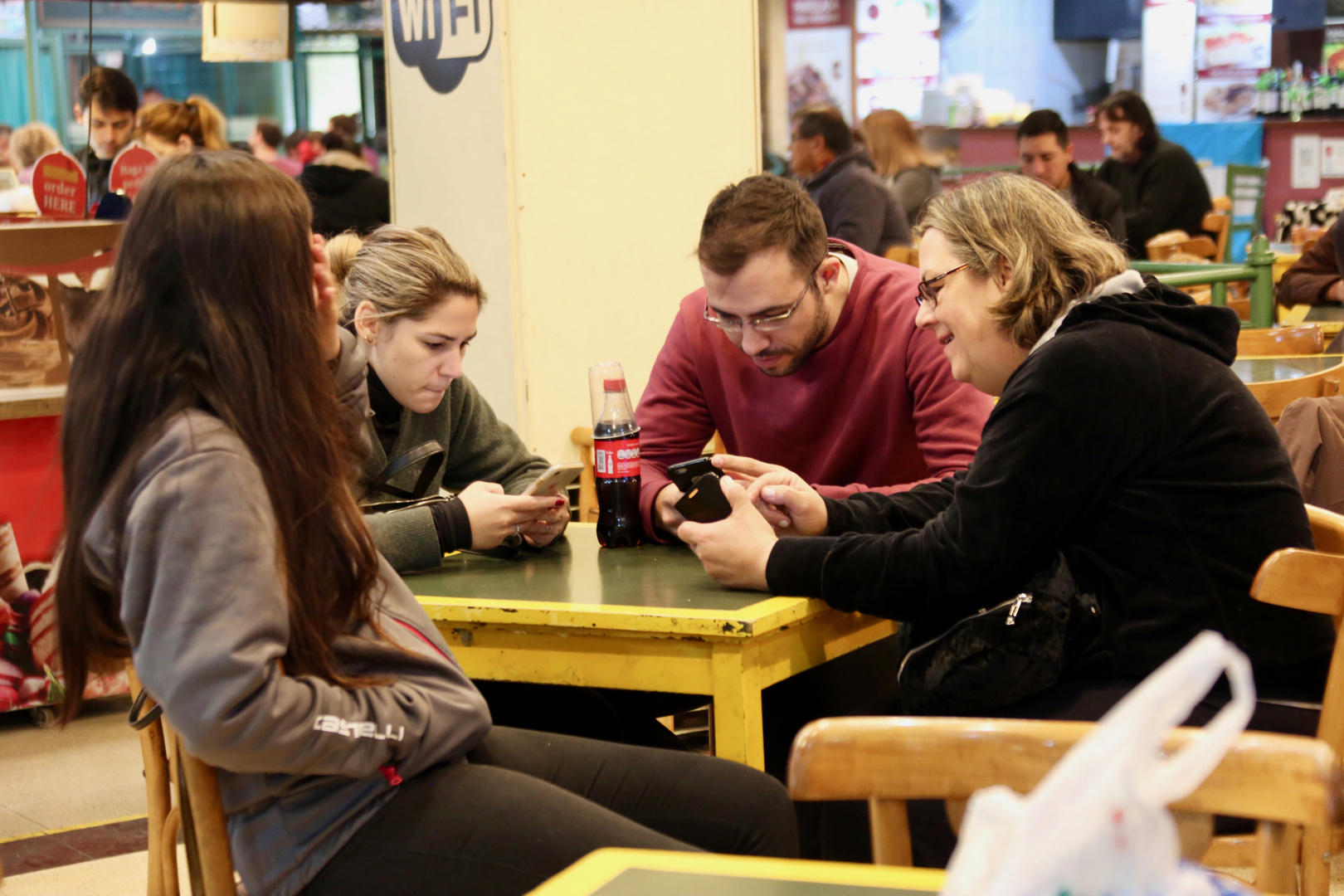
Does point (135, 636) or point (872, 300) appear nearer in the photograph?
point (135, 636)

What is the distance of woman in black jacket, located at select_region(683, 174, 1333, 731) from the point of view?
1.71m

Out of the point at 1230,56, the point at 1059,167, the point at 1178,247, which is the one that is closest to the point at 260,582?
the point at 1059,167

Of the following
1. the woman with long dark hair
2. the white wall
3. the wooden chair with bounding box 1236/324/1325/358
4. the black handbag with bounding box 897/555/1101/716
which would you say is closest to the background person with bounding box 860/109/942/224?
the wooden chair with bounding box 1236/324/1325/358

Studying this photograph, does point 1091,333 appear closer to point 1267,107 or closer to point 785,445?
point 785,445

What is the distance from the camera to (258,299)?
137cm

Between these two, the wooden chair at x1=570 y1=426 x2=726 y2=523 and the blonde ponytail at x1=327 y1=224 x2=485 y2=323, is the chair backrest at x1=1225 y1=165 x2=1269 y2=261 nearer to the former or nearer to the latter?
the wooden chair at x1=570 y1=426 x2=726 y2=523

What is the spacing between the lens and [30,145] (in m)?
4.32

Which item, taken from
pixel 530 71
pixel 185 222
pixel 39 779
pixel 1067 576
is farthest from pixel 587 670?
pixel 530 71

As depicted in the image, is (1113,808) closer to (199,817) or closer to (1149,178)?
(199,817)

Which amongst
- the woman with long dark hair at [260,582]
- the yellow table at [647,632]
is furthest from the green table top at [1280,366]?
the woman with long dark hair at [260,582]

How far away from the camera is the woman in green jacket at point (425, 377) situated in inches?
82.4

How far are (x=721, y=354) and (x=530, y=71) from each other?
4.99 feet

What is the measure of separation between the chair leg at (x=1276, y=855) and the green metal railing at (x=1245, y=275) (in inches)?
136

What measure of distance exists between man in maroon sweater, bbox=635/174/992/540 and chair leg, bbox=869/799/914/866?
1.01m
